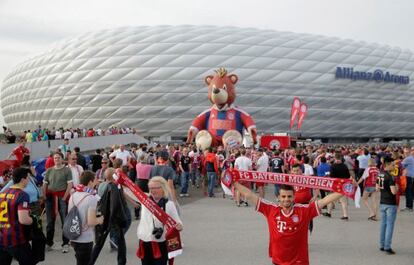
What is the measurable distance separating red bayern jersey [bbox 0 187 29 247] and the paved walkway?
1.83 meters

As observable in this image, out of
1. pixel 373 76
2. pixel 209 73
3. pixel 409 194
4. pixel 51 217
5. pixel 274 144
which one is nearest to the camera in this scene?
pixel 51 217

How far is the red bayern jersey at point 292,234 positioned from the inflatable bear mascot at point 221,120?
630 inches

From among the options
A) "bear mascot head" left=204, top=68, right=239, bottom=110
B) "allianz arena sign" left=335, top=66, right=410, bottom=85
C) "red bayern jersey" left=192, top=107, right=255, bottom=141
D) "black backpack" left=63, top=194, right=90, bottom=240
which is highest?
"allianz arena sign" left=335, top=66, right=410, bottom=85

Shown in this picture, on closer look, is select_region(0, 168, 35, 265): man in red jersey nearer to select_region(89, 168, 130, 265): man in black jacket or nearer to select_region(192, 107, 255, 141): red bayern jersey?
select_region(89, 168, 130, 265): man in black jacket

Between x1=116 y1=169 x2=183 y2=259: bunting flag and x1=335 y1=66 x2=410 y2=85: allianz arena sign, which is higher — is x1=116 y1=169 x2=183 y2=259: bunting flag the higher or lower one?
the lower one

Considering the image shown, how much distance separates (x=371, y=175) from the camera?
9234mm

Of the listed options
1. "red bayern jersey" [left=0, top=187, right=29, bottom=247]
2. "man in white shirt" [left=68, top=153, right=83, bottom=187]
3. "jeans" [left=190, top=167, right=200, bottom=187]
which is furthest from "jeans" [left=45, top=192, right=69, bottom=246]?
"jeans" [left=190, top=167, right=200, bottom=187]

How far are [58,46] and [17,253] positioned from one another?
4699cm

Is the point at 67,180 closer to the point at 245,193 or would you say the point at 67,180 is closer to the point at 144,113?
the point at 245,193

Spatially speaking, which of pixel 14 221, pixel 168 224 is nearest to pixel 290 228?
pixel 168 224

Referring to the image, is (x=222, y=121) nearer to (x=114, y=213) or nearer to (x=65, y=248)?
(x=65, y=248)

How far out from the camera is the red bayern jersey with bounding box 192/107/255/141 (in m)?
20.6

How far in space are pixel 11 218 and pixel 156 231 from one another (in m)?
1.33

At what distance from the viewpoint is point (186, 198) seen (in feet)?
41.5
